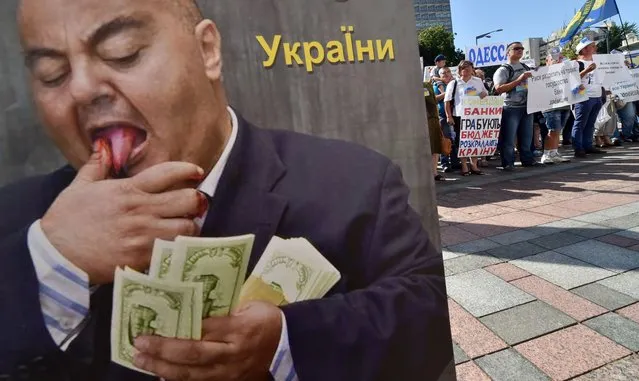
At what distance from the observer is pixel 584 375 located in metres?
2.34

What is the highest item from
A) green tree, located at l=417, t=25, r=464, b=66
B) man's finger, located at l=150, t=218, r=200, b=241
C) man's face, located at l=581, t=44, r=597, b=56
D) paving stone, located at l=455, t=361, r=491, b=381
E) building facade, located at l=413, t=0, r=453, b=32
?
building facade, located at l=413, t=0, r=453, b=32

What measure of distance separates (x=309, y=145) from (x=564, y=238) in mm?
3733

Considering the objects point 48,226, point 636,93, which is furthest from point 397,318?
point 636,93

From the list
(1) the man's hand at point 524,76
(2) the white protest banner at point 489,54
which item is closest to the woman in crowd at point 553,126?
(1) the man's hand at point 524,76

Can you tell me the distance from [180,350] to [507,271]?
3.07 metres

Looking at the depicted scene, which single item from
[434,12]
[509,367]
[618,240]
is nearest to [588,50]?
[618,240]

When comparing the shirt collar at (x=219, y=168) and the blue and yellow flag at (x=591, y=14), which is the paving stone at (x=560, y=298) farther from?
the blue and yellow flag at (x=591, y=14)

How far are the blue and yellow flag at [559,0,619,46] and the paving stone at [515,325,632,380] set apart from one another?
979cm

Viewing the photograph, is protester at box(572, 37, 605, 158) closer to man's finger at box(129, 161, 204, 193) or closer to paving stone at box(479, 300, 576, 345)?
paving stone at box(479, 300, 576, 345)

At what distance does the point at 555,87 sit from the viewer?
7.43 m

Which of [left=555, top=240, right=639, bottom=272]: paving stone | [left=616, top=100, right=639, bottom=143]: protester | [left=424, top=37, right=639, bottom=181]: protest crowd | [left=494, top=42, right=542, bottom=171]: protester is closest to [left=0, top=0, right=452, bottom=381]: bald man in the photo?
[left=555, top=240, right=639, bottom=272]: paving stone

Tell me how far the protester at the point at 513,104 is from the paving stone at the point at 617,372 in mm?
5291

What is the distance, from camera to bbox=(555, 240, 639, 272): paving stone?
3.58m

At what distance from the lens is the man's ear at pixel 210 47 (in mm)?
1159
